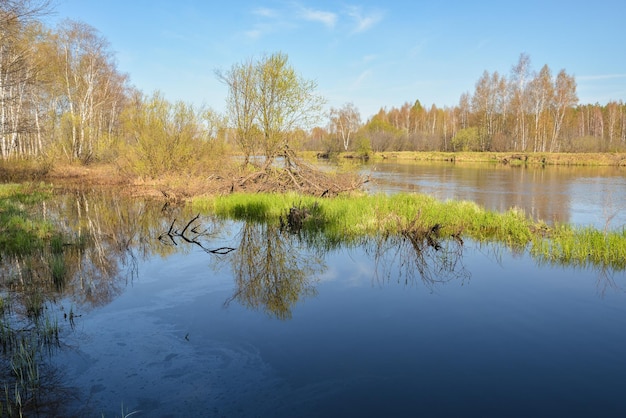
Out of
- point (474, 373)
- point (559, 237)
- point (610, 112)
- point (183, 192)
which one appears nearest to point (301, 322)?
point (474, 373)

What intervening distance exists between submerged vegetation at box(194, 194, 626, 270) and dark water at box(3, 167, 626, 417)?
0.70m

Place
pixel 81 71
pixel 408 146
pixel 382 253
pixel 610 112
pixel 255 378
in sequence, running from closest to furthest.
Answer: pixel 255 378, pixel 382 253, pixel 81 71, pixel 408 146, pixel 610 112

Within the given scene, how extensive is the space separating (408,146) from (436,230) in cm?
5632

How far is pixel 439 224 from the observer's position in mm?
10867

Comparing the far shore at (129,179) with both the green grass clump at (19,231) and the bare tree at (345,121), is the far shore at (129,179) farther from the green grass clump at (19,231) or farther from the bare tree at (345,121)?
the bare tree at (345,121)

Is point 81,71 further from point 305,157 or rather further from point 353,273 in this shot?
point 353,273

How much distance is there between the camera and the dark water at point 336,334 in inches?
156

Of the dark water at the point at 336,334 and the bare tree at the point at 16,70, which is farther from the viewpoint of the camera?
the bare tree at the point at 16,70

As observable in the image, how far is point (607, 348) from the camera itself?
5047mm

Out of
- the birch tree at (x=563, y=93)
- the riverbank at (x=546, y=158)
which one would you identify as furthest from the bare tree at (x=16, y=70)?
the birch tree at (x=563, y=93)

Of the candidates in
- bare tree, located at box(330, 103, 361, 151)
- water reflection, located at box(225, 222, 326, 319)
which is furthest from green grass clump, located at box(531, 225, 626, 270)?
bare tree, located at box(330, 103, 361, 151)

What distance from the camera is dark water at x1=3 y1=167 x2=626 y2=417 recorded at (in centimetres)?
397

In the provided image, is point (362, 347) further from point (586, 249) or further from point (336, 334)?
point (586, 249)

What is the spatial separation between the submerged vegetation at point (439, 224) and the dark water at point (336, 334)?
0.70 m
